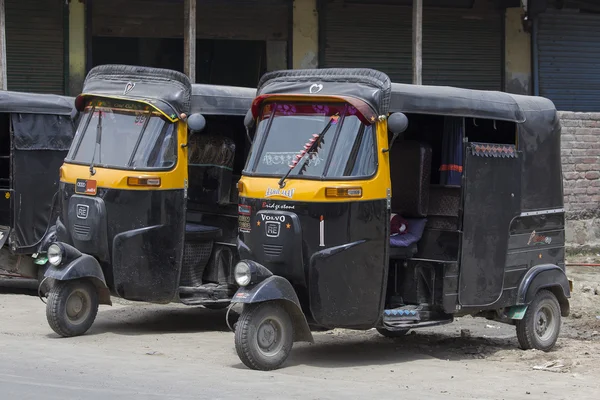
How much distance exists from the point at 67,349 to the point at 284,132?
2.71 metres

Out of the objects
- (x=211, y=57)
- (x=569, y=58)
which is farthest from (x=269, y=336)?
(x=569, y=58)

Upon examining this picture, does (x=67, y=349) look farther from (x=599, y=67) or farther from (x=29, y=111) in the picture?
(x=599, y=67)

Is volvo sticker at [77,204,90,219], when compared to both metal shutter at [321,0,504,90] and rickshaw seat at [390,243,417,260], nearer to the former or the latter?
rickshaw seat at [390,243,417,260]

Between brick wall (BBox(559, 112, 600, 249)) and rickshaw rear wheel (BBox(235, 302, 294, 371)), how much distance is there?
980cm

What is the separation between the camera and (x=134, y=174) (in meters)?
10.5

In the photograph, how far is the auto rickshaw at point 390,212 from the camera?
904cm

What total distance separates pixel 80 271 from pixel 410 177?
3.21m

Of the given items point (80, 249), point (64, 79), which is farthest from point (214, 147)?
point (64, 79)

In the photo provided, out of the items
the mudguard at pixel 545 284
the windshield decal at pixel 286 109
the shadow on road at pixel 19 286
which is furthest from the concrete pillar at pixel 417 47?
the windshield decal at pixel 286 109

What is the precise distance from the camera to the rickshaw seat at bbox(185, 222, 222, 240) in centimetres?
1128

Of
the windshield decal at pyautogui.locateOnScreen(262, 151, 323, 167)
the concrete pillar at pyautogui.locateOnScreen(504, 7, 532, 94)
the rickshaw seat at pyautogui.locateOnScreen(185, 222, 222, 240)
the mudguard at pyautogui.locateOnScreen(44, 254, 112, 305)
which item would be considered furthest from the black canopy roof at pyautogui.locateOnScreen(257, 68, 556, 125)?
the concrete pillar at pyautogui.locateOnScreen(504, 7, 532, 94)

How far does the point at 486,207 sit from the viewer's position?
10.0 m

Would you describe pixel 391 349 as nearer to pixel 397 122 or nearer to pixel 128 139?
pixel 397 122

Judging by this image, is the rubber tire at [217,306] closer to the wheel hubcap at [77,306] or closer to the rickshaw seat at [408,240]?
the wheel hubcap at [77,306]
